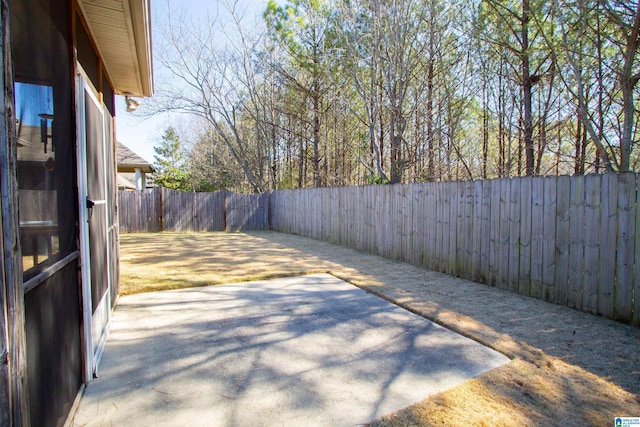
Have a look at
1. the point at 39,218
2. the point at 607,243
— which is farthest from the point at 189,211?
the point at 607,243

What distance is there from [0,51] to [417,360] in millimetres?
2670

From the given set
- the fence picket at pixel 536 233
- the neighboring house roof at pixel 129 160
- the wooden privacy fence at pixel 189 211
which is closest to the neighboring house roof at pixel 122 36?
the fence picket at pixel 536 233

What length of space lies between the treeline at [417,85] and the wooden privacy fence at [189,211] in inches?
114

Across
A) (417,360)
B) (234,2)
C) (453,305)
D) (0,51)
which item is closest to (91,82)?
(0,51)

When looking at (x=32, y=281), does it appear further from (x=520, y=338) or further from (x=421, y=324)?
(x=520, y=338)

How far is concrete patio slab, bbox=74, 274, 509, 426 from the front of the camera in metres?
1.90

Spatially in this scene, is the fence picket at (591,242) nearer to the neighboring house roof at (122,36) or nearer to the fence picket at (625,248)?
the fence picket at (625,248)

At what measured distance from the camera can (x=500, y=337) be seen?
2.87 m

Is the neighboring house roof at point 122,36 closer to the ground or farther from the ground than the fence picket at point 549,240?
farther from the ground

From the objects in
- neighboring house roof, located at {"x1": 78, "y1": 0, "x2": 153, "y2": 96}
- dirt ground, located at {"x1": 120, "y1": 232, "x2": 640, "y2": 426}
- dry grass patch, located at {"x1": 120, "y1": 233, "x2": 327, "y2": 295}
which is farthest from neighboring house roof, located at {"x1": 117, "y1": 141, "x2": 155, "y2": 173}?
neighboring house roof, located at {"x1": 78, "y1": 0, "x2": 153, "y2": 96}

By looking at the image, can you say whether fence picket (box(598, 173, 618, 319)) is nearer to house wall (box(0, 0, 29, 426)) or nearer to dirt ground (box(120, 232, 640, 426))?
dirt ground (box(120, 232, 640, 426))

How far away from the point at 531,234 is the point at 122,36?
467 cm

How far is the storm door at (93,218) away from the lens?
7.08 feet

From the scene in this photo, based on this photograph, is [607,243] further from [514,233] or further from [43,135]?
[43,135]
